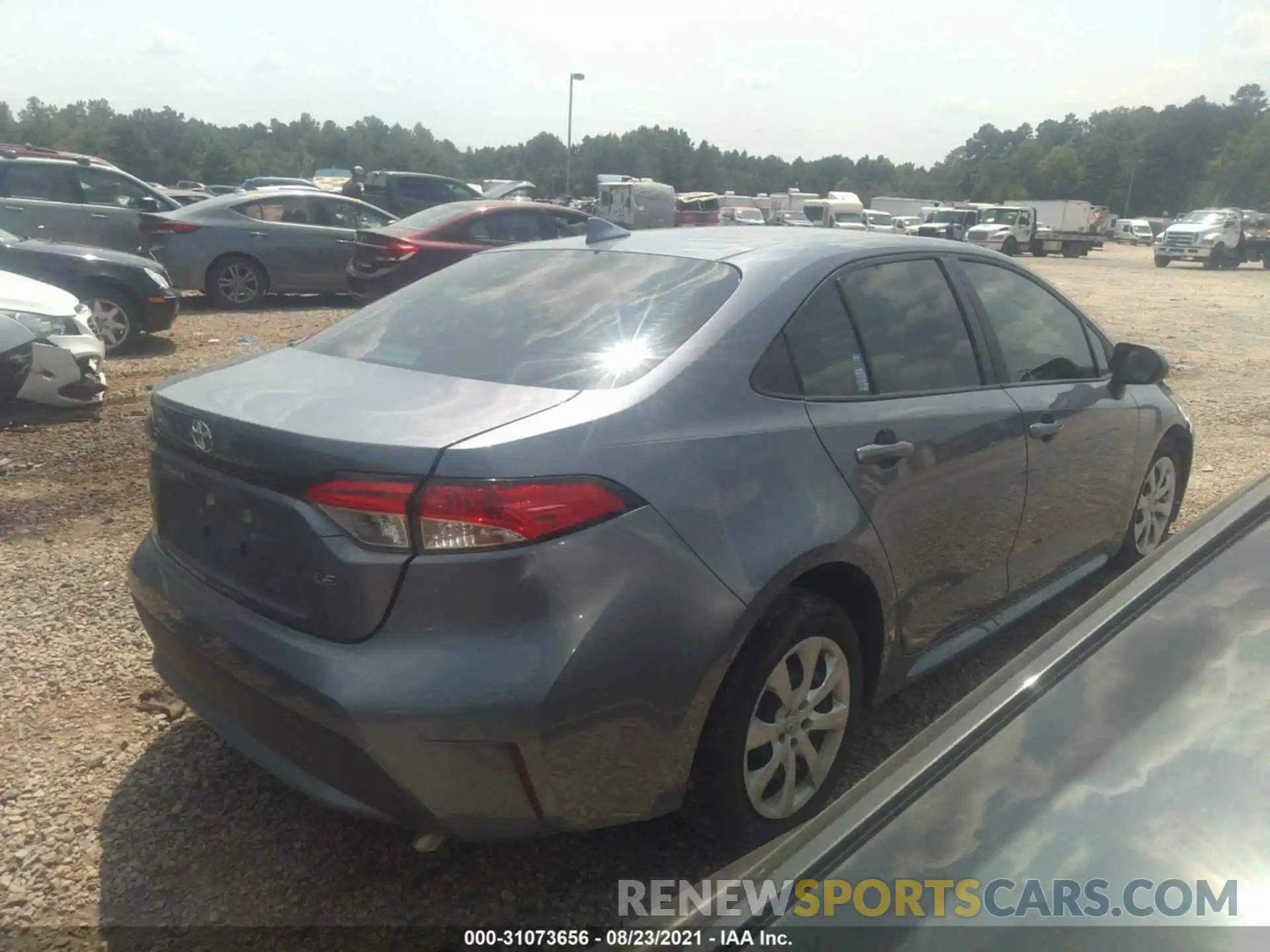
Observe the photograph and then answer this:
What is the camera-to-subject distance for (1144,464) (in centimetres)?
426

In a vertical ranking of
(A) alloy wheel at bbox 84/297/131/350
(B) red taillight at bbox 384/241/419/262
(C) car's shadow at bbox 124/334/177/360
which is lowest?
(C) car's shadow at bbox 124/334/177/360

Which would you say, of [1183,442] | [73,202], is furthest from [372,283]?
[1183,442]

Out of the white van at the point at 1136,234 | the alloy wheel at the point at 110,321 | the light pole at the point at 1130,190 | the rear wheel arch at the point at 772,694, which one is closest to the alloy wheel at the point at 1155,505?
the rear wheel arch at the point at 772,694

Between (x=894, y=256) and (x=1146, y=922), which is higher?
(x=894, y=256)

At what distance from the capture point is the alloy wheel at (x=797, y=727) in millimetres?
2512

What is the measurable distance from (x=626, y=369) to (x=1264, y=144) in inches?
3693

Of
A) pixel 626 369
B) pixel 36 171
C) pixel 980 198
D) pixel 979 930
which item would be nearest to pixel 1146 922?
pixel 979 930

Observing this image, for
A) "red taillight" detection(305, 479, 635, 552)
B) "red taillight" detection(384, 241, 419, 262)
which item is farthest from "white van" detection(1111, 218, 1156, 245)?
"red taillight" detection(305, 479, 635, 552)

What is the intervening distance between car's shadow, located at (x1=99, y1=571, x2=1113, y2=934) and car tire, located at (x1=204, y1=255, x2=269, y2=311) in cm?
1008

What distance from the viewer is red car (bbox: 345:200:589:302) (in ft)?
36.3

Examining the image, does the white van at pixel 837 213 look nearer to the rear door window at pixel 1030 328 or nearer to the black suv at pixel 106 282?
the black suv at pixel 106 282

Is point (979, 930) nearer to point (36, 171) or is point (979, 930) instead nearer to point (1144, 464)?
point (1144, 464)

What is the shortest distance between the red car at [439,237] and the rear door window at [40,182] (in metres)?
3.47

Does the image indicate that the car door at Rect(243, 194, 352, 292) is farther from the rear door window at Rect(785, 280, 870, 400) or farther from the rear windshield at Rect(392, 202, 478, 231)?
the rear door window at Rect(785, 280, 870, 400)
